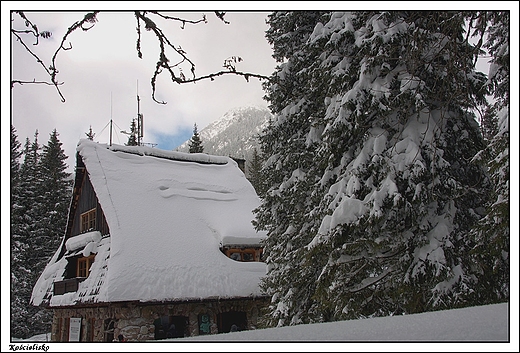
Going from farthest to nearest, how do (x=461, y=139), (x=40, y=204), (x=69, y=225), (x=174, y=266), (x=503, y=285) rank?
(x=40, y=204)
(x=69, y=225)
(x=174, y=266)
(x=461, y=139)
(x=503, y=285)

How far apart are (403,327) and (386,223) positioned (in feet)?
15.5

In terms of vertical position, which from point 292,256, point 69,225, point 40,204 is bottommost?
point 292,256

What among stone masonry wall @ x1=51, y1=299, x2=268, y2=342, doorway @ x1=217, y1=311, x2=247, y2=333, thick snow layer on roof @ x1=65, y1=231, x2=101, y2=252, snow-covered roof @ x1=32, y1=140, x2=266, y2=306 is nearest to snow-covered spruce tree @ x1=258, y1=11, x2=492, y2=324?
→ snow-covered roof @ x1=32, y1=140, x2=266, y2=306

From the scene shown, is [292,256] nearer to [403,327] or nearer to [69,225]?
[403,327]

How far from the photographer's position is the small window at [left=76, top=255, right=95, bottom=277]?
17.2 metres

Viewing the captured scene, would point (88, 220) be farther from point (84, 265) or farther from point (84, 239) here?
point (84, 265)

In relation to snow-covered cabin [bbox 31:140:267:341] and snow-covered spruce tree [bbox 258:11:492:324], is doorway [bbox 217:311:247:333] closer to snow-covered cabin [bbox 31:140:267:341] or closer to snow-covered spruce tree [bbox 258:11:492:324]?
snow-covered cabin [bbox 31:140:267:341]

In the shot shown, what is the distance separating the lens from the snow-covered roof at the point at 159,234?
14328mm

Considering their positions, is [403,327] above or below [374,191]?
below

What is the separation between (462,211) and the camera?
8742 millimetres

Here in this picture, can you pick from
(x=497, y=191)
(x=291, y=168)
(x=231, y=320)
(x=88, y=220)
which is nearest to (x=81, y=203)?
(x=88, y=220)

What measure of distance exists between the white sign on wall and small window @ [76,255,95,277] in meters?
1.82

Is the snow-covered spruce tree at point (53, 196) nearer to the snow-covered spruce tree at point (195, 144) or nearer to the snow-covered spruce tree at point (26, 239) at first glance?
the snow-covered spruce tree at point (26, 239)

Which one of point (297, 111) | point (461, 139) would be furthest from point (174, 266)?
point (461, 139)
